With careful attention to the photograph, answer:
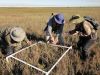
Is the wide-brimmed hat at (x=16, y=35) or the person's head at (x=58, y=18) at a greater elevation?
the person's head at (x=58, y=18)

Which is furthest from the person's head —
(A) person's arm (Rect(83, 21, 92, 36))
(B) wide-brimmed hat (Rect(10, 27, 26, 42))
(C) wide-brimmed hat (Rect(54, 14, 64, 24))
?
(B) wide-brimmed hat (Rect(10, 27, 26, 42))

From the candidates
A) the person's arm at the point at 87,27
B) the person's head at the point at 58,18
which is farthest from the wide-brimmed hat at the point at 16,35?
the person's arm at the point at 87,27

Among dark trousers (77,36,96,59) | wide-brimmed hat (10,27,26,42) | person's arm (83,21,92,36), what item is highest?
person's arm (83,21,92,36)

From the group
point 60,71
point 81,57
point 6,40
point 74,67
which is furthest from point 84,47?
point 6,40

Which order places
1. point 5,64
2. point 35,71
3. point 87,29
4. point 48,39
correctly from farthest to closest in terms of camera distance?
1. point 48,39
2. point 87,29
3. point 5,64
4. point 35,71

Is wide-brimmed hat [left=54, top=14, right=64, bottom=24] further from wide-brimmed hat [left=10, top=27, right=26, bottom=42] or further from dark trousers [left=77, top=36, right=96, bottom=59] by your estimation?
wide-brimmed hat [left=10, top=27, right=26, bottom=42]

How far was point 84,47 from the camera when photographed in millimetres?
7418

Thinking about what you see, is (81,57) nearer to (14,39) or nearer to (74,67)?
(74,67)

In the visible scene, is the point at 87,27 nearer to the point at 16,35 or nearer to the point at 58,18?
the point at 58,18

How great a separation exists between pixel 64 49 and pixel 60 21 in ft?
2.66

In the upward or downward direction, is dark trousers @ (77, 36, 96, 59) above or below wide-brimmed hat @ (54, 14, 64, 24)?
below

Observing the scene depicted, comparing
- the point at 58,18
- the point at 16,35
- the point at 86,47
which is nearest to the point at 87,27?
the point at 86,47

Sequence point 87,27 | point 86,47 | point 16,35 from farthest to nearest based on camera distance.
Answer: point 86,47, point 16,35, point 87,27

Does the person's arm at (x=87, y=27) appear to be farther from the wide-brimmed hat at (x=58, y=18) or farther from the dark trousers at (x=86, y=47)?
the wide-brimmed hat at (x=58, y=18)
